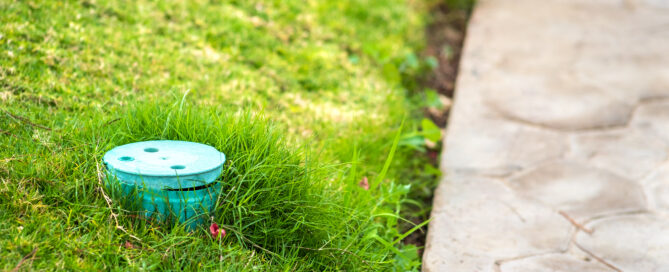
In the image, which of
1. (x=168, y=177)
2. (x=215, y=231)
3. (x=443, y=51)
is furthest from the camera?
(x=443, y=51)

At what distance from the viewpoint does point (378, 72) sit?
4.27m

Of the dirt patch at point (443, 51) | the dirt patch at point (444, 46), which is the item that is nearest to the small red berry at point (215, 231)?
the dirt patch at point (443, 51)

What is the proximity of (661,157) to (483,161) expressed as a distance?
0.98m

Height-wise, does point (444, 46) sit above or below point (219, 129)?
below

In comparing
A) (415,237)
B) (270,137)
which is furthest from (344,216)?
(415,237)

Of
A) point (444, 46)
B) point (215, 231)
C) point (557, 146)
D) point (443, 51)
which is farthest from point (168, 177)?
point (444, 46)

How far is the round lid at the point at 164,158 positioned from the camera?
195 cm

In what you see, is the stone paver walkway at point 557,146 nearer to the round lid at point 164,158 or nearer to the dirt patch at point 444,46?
the dirt patch at point 444,46

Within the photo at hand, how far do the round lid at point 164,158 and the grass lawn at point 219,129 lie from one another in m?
0.12

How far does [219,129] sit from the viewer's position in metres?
2.35

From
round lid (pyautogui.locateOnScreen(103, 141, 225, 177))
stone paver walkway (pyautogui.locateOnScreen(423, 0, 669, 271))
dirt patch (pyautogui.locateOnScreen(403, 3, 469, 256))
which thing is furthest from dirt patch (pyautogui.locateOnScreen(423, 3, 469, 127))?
round lid (pyautogui.locateOnScreen(103, 141, 225, 177))

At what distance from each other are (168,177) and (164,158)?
0.11m

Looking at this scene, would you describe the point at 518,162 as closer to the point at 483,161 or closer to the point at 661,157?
the point at 483,161

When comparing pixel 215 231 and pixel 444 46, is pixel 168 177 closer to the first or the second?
pixel 215 231
